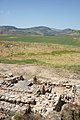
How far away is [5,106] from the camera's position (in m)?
17.0

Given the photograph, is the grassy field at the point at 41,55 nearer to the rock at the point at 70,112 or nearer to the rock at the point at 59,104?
the rock at the point at 59,104

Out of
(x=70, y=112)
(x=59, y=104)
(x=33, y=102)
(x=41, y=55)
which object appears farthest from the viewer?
(x=41, y=55)

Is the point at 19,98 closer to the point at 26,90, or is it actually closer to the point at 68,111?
the point at 26,90

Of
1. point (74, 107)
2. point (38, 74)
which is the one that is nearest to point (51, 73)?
point (38, 74)

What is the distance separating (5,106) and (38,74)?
16.0 meters

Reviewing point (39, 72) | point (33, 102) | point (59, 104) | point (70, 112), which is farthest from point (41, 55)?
point (70, 112)

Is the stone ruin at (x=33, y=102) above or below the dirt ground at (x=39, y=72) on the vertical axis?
above

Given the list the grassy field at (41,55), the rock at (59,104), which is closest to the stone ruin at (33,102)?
the rock at (59,104)

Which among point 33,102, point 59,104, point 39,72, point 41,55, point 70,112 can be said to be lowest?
point 41,55

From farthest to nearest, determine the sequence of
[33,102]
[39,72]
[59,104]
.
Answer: [39,72], [59,104], [33,102]

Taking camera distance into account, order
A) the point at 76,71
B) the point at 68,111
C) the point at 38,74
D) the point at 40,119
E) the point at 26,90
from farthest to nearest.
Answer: the point at 76,71
the point at 38,74
the point at 26,90
the point at 68,111
the point at 40,119

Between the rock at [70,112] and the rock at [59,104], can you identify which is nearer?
the rock at [70,112]

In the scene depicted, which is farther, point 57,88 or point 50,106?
point 57,88

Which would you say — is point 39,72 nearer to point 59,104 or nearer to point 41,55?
point 59,104
